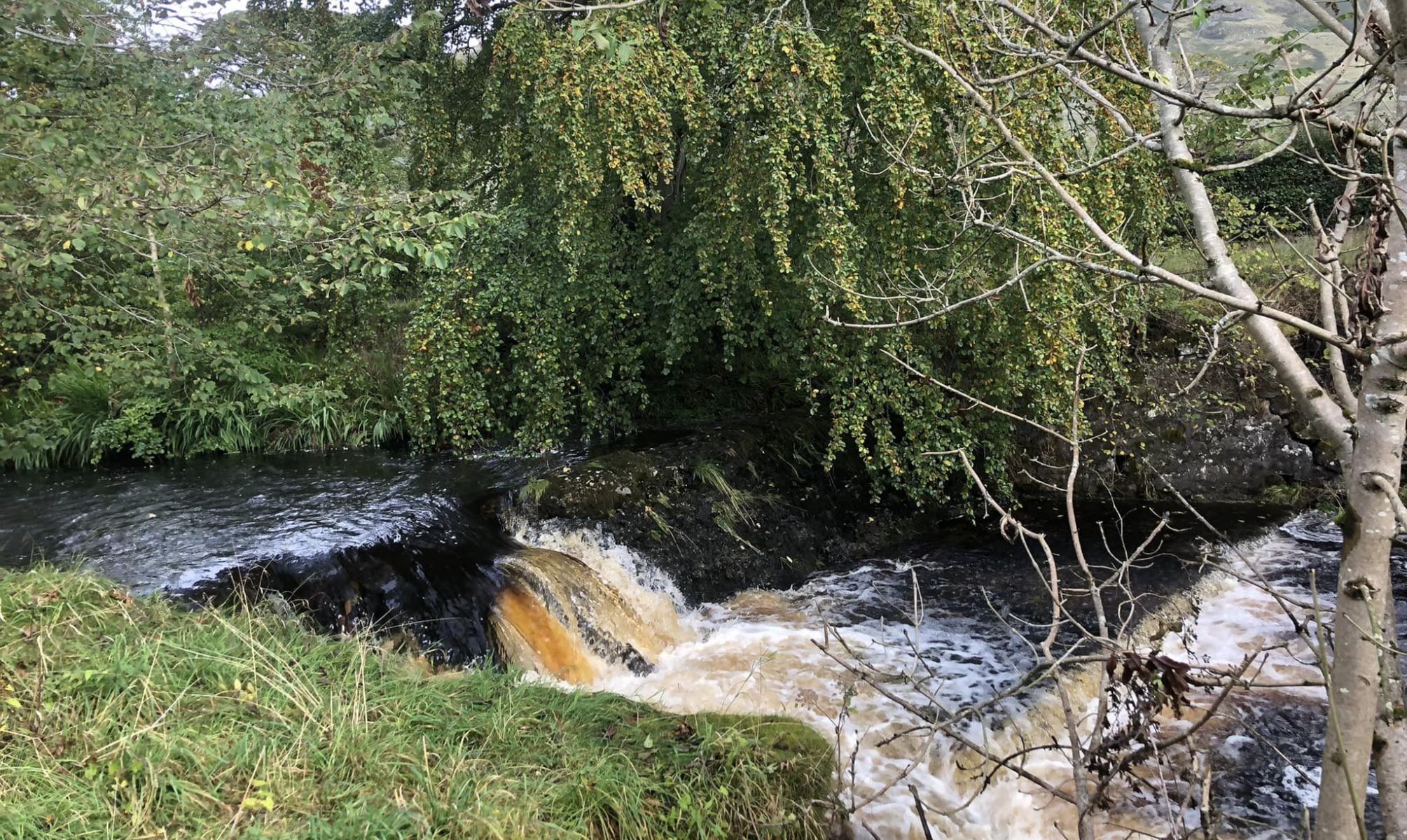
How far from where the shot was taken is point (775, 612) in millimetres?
4961

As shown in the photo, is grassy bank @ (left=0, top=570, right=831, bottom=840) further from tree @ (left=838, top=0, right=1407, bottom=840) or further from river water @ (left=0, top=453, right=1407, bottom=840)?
tree @ (left=838, top=0, right=1407, bottom=840)

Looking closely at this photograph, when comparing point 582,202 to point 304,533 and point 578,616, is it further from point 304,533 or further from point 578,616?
point 304,533

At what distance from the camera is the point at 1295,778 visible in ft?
11.4

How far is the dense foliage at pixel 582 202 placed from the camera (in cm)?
407

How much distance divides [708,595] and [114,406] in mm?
5499

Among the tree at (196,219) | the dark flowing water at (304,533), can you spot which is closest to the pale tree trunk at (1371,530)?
the tree at (196,219)

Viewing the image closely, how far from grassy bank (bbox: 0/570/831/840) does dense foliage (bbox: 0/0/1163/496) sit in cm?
176

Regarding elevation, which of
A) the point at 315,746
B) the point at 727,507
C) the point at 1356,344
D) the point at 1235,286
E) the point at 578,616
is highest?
the point at 1235,286

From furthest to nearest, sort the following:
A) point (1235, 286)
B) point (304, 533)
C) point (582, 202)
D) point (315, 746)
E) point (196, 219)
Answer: point (582, 202), point (304, 533), point (196, 219), point (315, 746), point (1235, 286)

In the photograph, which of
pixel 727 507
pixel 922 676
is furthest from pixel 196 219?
pixel 922 676

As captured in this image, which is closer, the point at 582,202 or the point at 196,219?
the point at 196,219

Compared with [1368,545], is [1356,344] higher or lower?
higher

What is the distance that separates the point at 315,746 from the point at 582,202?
338 cm

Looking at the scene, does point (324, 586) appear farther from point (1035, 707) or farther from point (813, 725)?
point (1035, 707)
